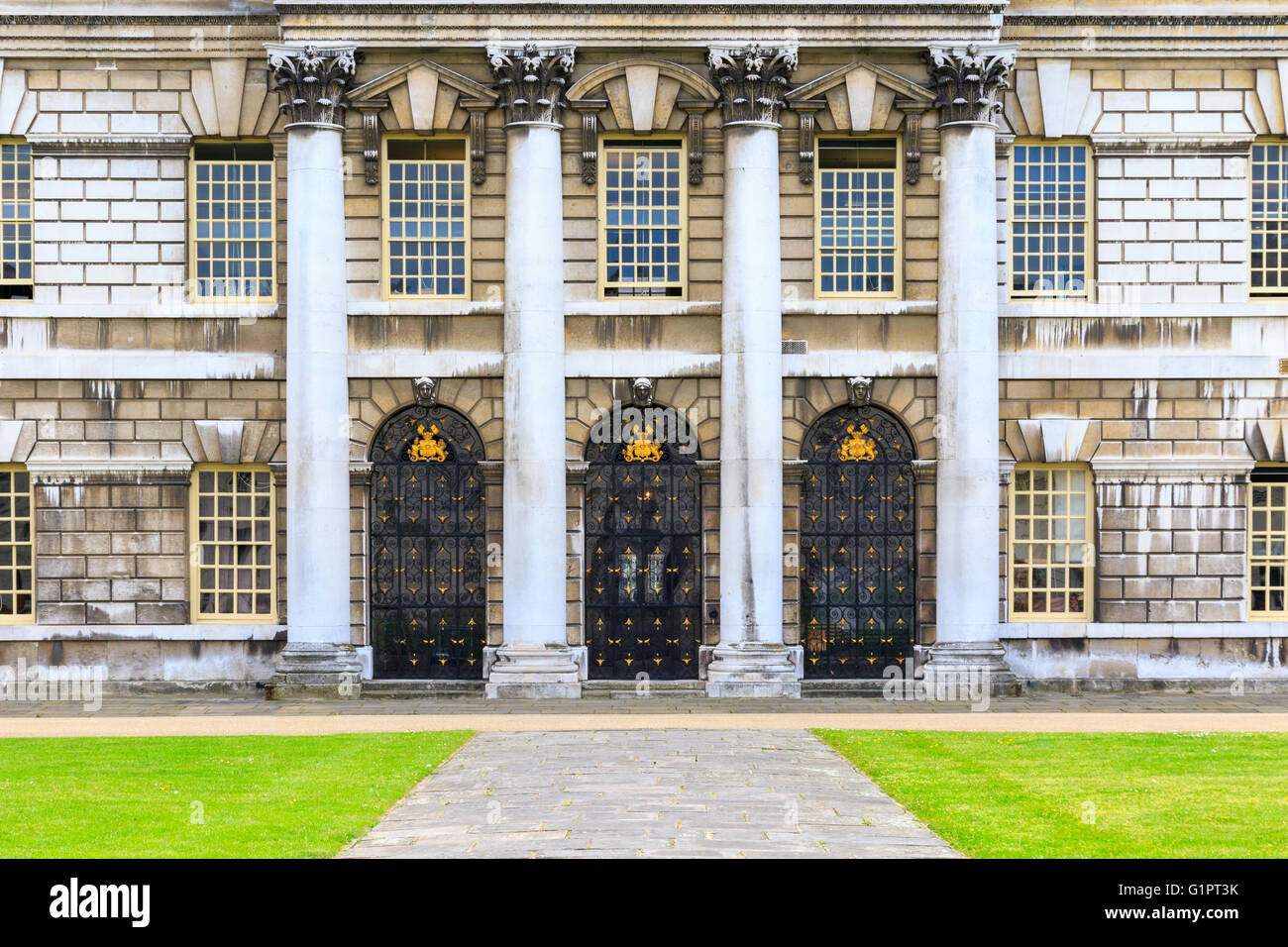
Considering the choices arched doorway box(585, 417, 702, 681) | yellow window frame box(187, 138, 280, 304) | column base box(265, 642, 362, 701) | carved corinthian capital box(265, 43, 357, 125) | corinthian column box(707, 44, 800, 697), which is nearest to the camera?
column base box(265, 642, 362, 701)

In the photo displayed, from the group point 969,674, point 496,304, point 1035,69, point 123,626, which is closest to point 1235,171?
point 1035,69

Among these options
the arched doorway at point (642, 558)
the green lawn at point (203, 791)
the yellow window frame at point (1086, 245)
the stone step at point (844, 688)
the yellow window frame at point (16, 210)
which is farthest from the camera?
the yellow window frame at point (1086, 245)

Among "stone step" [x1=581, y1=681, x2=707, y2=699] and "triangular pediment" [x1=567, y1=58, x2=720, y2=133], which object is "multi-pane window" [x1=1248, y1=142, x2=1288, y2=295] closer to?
"triangular pediment" [x1=567, y1=58, x2=720, y2=133]

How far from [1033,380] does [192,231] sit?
14194 millimetres

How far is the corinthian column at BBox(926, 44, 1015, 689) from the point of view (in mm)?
27078

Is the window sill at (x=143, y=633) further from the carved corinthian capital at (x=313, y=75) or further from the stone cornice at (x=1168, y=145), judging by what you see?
the stone cornice at (x=1168, y=145)

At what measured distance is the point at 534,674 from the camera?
26.8 meters

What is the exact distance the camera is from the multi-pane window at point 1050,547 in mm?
28219

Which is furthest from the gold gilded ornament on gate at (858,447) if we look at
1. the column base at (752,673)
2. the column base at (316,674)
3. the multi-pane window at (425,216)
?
the column base at (316,674)

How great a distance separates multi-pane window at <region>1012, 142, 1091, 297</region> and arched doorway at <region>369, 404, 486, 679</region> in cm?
970

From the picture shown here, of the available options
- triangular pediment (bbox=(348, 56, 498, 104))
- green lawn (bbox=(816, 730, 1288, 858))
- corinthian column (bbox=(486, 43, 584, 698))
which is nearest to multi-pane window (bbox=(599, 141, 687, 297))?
corinthian column (bbox=(486, 43, 584, 698))

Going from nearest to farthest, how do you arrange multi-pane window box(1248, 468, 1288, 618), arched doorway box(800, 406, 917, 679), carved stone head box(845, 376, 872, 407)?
carved stone head box(845, 376, 872, 407) → arched doorway box(800, 406, 917, 679) → multi-pane window box(1248, 468, 1288, 618)

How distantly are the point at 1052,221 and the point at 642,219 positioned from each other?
690cm

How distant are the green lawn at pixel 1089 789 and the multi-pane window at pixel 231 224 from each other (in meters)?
12.8
